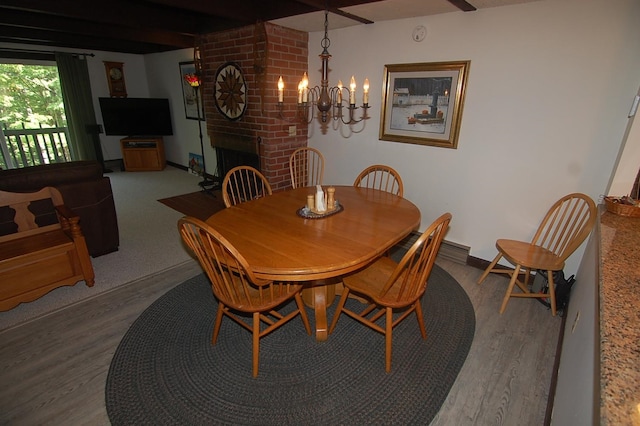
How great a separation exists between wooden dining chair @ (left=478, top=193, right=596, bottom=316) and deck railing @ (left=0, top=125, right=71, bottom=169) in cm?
734

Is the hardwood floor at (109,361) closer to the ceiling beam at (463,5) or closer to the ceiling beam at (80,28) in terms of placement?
the ceiling beam at (463,5)

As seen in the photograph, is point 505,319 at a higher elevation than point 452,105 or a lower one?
lower

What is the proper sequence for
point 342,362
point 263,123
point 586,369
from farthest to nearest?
point 263,123 → point 342,362 → point 586,369

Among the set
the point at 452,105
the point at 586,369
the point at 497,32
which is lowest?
the point at 586,369

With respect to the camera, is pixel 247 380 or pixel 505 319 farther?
pixel 505 319

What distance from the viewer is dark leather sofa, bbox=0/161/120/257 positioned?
8.13 feet

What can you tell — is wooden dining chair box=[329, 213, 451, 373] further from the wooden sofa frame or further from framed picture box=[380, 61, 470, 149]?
the wooden sofa frame

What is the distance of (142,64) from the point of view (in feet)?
21.2

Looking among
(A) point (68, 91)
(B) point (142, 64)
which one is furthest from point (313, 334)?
(B) point (142, 64)

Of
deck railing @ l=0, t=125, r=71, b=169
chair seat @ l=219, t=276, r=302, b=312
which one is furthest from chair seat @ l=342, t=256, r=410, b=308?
deck railing @ l=0, t=125, r=71, b=169

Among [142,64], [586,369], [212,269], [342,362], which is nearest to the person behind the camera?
[586,369]

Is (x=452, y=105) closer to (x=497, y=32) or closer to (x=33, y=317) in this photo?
(x=497, y=32)

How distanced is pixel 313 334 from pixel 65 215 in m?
2.11

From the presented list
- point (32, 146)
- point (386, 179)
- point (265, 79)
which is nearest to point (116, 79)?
point (32, 146)
